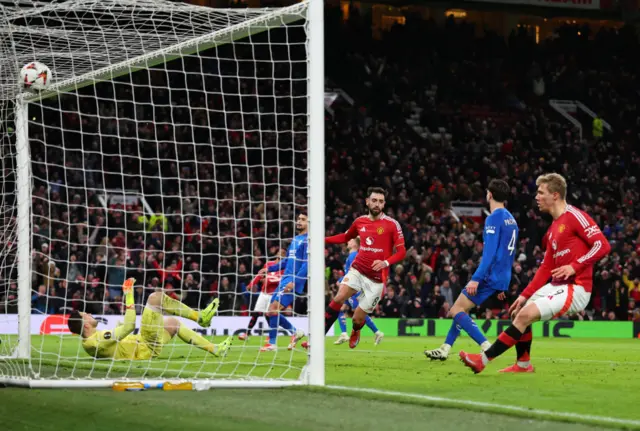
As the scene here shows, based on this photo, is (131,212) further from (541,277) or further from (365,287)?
(541,277)

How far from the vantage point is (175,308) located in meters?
11.3

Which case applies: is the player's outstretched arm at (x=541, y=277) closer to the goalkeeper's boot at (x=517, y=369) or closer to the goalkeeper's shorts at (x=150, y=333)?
the goalkeeper's boot at (x=517, y=369)

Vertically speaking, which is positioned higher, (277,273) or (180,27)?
(180,27)

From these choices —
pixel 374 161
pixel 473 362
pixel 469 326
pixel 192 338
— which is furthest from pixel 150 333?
pixel 374 161

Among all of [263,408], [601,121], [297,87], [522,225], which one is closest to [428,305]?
[522,225]

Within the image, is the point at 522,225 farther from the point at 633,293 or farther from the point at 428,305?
the point at 428,305

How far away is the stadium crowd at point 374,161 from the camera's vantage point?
21109 millimetres

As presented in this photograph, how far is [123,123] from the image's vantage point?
80.4 feet

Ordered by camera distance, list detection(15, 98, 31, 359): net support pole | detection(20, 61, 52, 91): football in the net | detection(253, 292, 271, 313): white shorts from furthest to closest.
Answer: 1. detection(253, 292, 271, 313): white shorts
2. detection(15, 98, 31, 359): net support pole
3. detection(20, 61, 52, 91): football in the net

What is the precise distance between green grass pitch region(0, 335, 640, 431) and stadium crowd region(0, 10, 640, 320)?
8.87m

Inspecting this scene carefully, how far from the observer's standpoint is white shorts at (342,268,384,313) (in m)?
12.7

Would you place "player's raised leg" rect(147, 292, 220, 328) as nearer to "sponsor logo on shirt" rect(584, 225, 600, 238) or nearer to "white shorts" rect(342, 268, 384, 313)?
"white shorts" rect(342, 268, 384, 313)

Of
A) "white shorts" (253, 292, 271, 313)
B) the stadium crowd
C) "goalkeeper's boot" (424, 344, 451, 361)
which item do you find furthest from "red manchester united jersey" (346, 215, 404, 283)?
the stadium crowd

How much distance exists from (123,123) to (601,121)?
56.8ft
